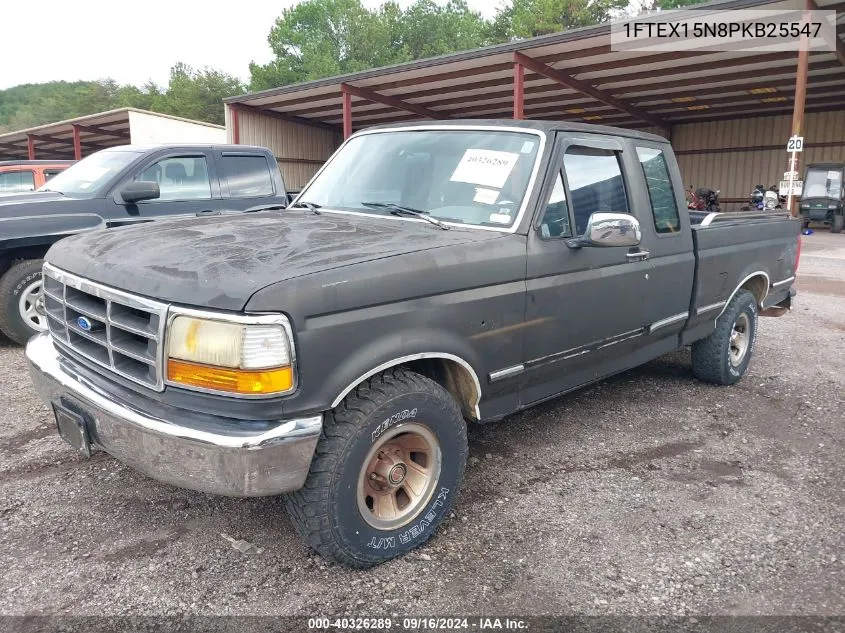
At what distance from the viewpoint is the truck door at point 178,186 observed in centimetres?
615

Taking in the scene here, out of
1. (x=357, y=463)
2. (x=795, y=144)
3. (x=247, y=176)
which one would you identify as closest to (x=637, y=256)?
(x=357, y=463)

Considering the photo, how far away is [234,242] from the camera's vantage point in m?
2.77

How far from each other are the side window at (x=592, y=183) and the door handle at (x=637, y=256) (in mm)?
274

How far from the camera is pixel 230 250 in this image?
8.59 ft

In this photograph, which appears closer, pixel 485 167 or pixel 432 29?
pixel 485 167

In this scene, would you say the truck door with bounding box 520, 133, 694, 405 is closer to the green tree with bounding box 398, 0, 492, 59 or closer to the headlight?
the headlight

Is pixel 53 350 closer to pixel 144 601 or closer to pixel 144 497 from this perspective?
pixel 144 497

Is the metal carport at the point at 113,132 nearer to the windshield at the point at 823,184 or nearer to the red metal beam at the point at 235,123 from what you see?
the red metal beam at the point at 235,123

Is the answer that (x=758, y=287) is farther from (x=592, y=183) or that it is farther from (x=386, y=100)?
(x=386, y=100)

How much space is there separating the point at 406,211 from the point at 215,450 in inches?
65.2

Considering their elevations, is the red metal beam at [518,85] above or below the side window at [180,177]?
above

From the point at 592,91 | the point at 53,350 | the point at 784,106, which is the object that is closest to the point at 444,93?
the point at 592,91

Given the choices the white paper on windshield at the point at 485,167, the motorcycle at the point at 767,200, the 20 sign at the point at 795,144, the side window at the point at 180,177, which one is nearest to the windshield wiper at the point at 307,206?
the white paper on windshield at the point at 485,167

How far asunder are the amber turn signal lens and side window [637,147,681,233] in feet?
9.16
